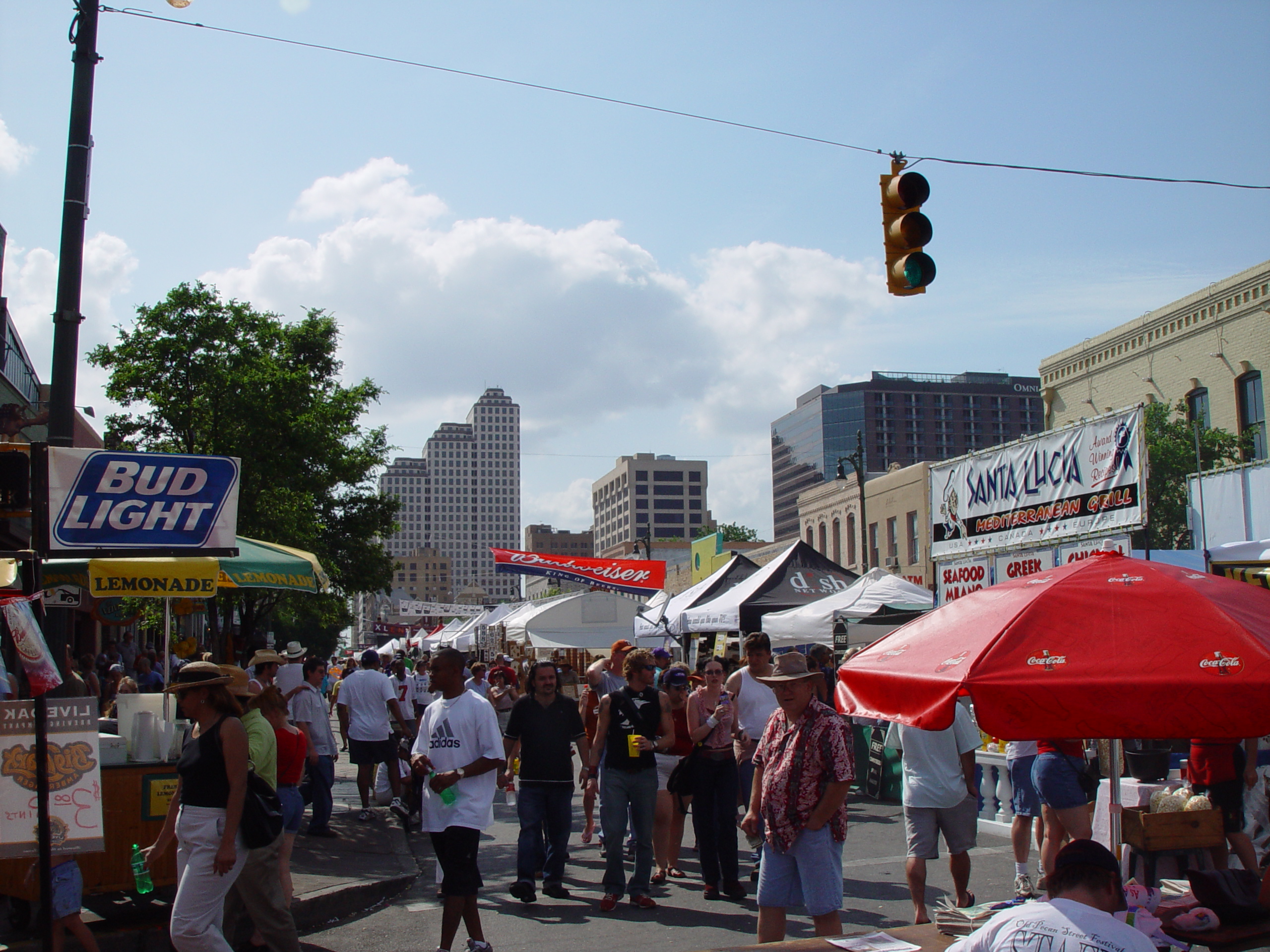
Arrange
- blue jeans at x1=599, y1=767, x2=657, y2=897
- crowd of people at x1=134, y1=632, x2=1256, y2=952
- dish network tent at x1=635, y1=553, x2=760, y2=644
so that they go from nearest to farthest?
crowd of people at x1=134, y1=632, x2=1256, y2=952
blue jeans at x1=599, y1=767, x2=657, y2=897
dish network tent at x1=635, y1=553, x2=760, y2=644

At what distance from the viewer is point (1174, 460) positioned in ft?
114

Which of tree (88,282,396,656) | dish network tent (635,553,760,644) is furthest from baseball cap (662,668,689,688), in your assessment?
tree (88,282,396,656)

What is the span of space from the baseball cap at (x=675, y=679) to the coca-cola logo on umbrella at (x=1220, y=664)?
215 inches

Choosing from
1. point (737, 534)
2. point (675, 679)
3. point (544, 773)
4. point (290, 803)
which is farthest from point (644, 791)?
point (737, 534)

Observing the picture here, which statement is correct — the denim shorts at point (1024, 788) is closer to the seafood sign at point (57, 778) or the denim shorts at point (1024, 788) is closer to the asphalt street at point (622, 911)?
the asphalt street at point (622, 911)

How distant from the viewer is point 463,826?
6.48 meters

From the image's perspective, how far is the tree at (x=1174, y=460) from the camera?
3403 cm

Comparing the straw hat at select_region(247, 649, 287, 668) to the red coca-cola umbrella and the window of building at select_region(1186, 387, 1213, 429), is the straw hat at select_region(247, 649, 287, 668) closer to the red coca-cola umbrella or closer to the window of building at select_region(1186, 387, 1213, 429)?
the red coca-cola umbrella

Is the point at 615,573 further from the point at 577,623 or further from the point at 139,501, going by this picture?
the point at 139,501

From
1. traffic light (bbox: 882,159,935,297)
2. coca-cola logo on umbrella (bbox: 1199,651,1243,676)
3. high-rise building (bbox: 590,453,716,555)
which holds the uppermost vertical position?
high-rise building (bbox: 590,453,716,555)

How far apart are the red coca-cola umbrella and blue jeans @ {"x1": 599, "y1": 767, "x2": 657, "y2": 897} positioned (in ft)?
12.6

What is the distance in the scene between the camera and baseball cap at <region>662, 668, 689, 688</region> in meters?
9.01

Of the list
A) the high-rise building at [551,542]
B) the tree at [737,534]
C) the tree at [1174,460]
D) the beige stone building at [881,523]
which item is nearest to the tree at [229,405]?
the beige stone building at [881,523]

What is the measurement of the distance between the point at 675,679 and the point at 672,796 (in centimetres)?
95
